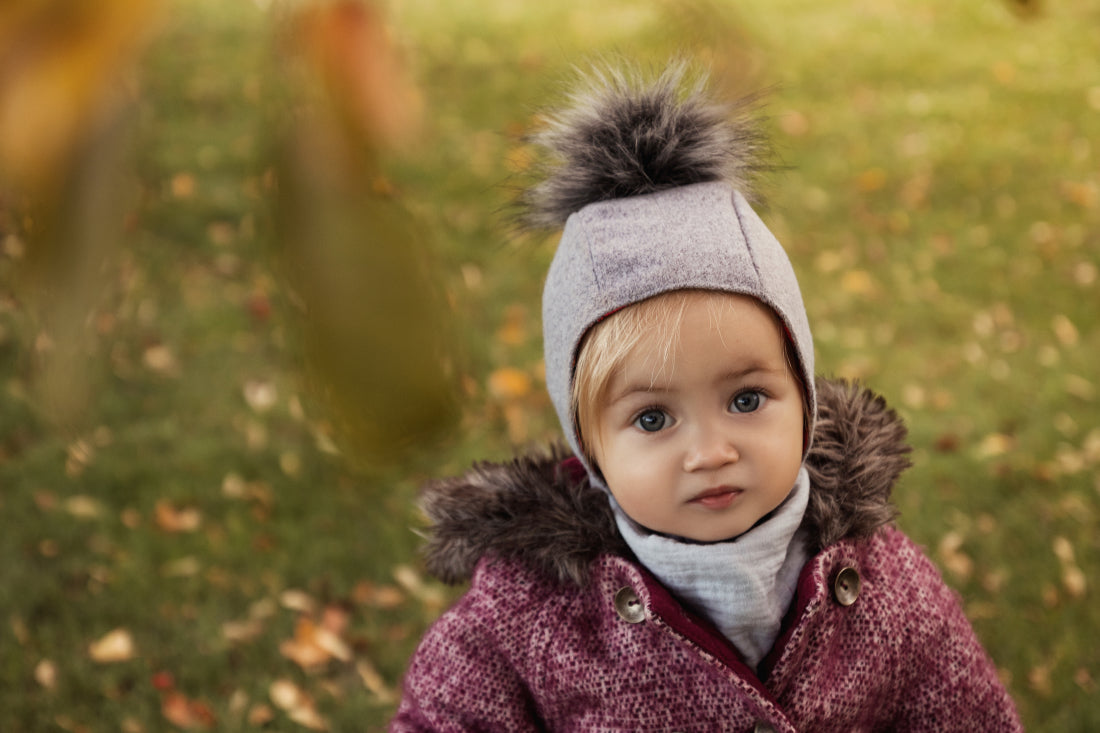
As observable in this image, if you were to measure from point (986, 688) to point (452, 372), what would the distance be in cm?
147

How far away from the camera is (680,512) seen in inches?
57.8

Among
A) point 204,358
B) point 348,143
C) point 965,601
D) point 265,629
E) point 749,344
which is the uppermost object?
point 348,143

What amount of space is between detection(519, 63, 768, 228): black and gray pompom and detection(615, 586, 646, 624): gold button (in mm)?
562

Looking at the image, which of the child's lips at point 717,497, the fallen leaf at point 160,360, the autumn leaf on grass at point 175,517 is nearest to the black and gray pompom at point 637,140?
the child's lips at point 717,497

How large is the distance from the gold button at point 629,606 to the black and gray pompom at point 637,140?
562 millimetres

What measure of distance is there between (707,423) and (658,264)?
21cm

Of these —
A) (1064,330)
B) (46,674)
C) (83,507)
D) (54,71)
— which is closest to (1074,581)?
(1064,330)

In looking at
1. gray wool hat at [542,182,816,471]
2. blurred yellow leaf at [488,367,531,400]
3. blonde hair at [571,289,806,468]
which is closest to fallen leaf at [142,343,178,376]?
blurred yellow leaf at [488,367,531,400]

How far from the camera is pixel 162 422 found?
3658 mm

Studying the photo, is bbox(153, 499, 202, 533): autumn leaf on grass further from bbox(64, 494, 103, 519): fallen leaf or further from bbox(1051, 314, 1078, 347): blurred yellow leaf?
bbox(1051, 314, 1078, 347): blurred yellow leaf

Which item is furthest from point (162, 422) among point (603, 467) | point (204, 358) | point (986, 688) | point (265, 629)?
point (986, 688)

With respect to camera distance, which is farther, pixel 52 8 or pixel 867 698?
pixel 867 698

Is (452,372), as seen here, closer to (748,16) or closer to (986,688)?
(748,16)

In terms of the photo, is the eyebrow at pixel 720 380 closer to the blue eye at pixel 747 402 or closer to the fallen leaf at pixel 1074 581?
the blue eye at pixel 747 402
